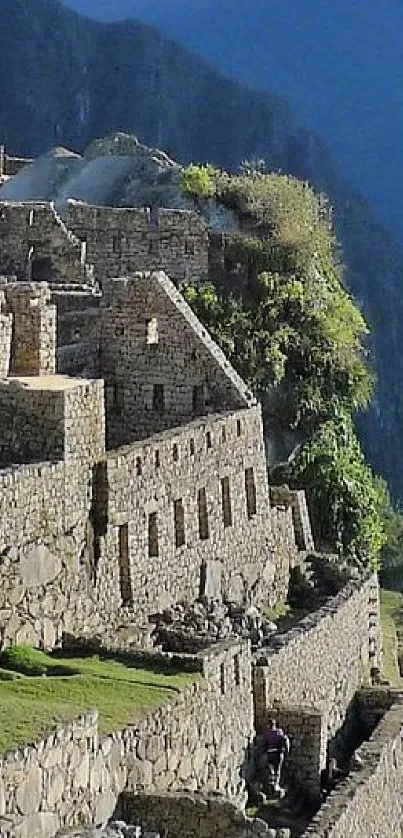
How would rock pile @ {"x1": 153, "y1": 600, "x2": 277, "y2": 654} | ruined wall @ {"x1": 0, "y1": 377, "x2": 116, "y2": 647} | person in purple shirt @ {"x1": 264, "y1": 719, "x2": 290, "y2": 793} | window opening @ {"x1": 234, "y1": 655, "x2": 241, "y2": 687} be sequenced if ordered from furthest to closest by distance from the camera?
1. rock pile @ {"x1": 153, "y1": 600, "x2": 277, "y2": 654}
2. person in purple shirt @ {"x1": 264, "y1": 719, "x2": 290, "y2": 793}
3. window opening @ {"x1": 234, "y1": 655, "x2": 241, "y2": 687}
4. ruined wall @ {"x1": 0, "y1": 377, "x2": 116, "y2": 647}

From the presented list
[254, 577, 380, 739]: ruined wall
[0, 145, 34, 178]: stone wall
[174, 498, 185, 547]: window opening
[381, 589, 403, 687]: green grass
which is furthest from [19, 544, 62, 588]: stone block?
[0, 145, 34, 178]: stone wall

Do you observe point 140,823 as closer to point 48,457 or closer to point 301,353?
point 48,457

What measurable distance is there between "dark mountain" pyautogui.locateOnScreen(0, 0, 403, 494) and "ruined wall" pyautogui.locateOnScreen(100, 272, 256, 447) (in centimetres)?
9303

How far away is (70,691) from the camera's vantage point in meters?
20.0

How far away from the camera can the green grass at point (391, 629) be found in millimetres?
33938

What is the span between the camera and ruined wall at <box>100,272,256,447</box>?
3047 cm

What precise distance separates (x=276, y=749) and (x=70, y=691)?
14.6 ft

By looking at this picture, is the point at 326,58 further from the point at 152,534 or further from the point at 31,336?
the point at 152,534

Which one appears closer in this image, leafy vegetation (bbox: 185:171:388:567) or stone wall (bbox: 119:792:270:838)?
stone wall (bbox: 119:792:270:838)

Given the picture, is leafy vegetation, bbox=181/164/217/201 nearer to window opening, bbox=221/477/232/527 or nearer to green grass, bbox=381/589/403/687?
green grass, bbox=381/589/403/687

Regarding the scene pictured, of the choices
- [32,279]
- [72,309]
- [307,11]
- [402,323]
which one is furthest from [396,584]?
[307,11]

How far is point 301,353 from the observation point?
42.6 m

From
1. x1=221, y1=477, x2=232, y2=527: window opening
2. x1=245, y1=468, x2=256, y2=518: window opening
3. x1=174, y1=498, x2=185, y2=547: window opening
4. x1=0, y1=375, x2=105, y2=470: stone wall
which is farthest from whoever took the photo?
x1=245, y1=468, x2=256, y2=518: window opening

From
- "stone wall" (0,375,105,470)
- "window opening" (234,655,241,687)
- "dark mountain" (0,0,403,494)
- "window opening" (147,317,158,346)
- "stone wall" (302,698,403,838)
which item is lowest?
"dark mountain" (0,0,403,494)
